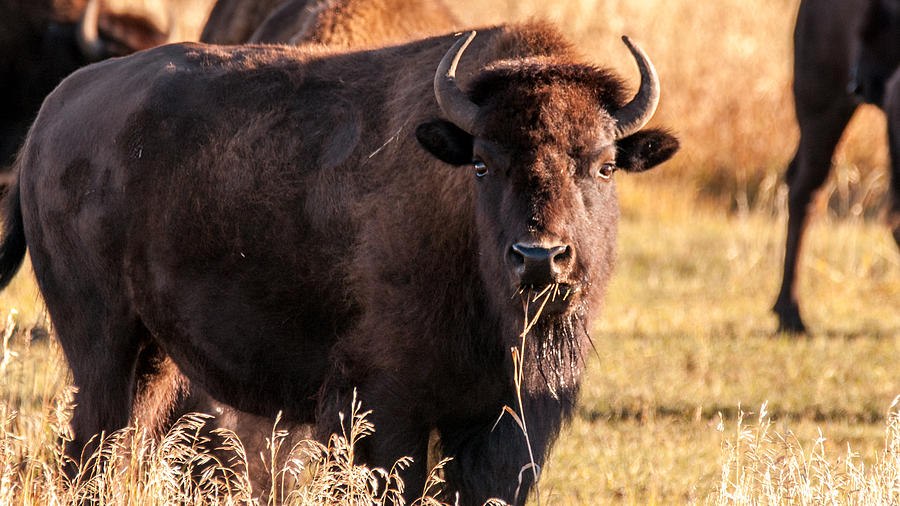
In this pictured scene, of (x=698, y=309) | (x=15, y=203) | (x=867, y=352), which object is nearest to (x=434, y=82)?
(x=15, y=203)

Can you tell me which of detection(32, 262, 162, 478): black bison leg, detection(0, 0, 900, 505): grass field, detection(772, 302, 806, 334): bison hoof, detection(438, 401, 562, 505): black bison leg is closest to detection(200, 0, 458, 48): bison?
detection(0, 0, 900, 505): grass field

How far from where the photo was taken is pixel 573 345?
13.8ft

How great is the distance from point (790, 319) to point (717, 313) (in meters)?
0.74

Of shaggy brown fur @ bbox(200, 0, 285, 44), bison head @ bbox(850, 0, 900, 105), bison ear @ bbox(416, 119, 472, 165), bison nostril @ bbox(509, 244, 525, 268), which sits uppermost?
bison ear @ bbox(416, 119, 472, 165)

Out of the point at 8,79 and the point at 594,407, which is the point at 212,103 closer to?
the point at 594,407

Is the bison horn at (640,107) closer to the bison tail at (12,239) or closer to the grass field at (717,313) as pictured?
the grass field at (717,313)

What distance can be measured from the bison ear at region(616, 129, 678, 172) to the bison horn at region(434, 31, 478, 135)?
62 centimetres

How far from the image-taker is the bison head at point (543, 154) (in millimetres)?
3881

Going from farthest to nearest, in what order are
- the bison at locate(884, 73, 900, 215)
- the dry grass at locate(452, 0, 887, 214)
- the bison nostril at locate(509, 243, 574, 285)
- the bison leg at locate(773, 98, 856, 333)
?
the dry grass at locate(452, 0, 887, 214) → the bison leg at locate(773, 98, 856, 333) → the bison at locate(884, 73, 900, 215) → the bison nostril at locate(509, 243, 574, 285)

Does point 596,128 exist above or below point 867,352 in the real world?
above

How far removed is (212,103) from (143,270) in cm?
74

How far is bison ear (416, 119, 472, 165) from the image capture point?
409cm

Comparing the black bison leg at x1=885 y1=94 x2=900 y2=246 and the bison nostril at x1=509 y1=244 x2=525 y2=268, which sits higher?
the bison nostril at x1=509 y1=244 x2=525 y2=268

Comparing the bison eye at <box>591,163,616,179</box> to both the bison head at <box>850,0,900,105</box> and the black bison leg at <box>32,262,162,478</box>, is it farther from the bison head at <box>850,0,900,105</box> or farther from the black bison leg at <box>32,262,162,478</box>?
the bison head at <box>850,0,900,105</box>
